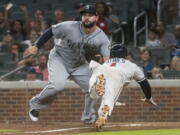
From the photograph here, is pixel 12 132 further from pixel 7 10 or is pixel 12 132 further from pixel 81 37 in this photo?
pixel 7 10

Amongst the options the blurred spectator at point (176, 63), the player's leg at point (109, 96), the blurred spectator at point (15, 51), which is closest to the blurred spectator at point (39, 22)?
the blurred spectator at point (15, 51)

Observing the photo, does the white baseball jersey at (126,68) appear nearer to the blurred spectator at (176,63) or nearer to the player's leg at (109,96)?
the player's leg at (109,96)

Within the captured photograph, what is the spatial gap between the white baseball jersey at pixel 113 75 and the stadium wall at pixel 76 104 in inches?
111

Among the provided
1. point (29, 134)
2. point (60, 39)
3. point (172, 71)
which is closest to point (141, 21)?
point (172, 71)

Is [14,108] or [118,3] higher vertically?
[118,3]

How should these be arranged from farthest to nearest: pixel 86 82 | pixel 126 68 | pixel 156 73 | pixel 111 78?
pixel 156 73
pixel 86 82
pixel 126 68
pixel 111 78

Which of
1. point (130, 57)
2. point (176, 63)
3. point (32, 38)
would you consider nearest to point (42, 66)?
point (130, 57)

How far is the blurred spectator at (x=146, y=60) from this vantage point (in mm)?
13945

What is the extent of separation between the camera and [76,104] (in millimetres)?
13547

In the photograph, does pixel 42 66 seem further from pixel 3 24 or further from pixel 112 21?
pixel 3 24

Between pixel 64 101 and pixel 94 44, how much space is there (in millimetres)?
2801

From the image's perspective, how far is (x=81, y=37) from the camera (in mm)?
11062

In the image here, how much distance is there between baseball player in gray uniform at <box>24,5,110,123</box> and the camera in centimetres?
1098

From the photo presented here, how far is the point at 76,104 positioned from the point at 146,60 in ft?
5.39
